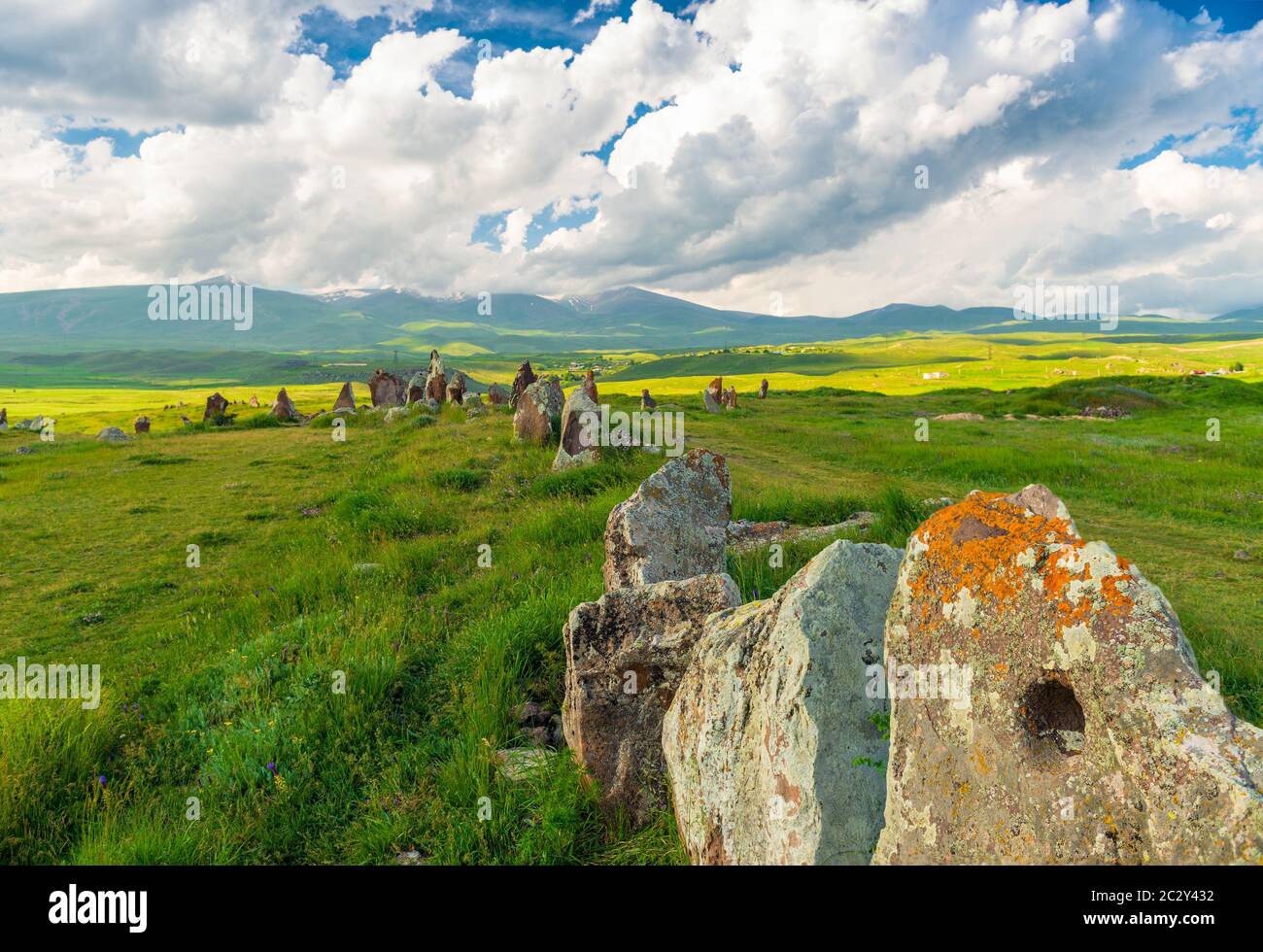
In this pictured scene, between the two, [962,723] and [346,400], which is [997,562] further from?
[346,400]

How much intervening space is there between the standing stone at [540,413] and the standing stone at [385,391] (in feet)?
73.5

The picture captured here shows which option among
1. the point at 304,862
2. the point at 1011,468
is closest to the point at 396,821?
the point at 304,862

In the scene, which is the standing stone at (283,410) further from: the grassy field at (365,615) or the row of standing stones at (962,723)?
the row of standing stones at (962,723)

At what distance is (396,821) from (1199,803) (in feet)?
15.7

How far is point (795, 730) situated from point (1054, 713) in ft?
4.09

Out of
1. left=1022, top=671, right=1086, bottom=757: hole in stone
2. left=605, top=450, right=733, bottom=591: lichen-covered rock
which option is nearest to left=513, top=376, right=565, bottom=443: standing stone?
left=605, top=450, right=733, bottom=591: lichen-covered rock

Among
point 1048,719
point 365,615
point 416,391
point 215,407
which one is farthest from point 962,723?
point 215,407

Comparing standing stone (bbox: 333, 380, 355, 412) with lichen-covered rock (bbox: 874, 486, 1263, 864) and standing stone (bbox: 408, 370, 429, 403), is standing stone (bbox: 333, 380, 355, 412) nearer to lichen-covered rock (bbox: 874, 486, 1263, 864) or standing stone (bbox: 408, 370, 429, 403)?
standing stone (bbox: 408, 370, 429, 403)

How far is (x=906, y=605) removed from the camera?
142 inches

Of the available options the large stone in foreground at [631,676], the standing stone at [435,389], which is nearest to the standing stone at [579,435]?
the large stone in foreground at [631,676]

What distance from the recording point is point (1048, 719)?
3.08 meters

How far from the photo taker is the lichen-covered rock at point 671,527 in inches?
318
